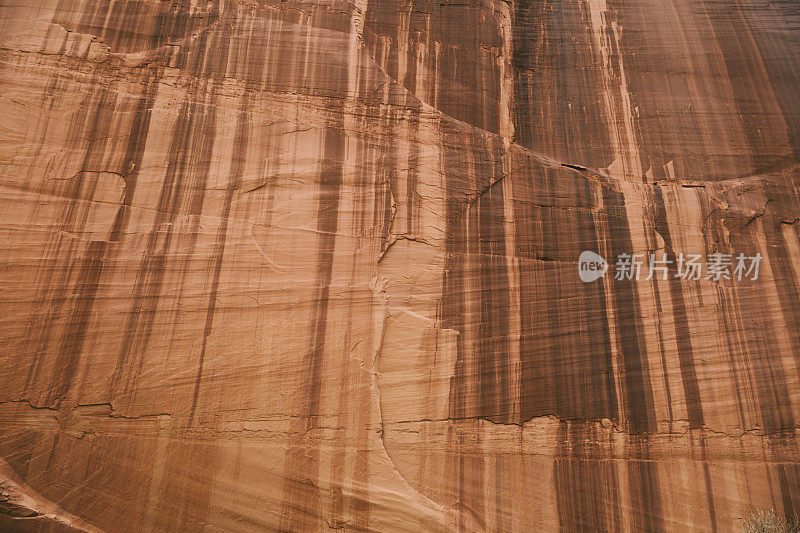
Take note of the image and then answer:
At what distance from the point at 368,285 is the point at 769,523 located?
4.91 meters

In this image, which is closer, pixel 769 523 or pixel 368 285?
pixel 769 523

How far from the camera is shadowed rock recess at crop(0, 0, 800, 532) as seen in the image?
14.5 ft

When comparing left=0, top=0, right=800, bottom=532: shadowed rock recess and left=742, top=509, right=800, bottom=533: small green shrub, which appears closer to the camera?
left=0, top=0, right=800, bottom=532: shadowed rock recess

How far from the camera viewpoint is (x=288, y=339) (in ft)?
15.4

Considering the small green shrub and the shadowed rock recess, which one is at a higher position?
the shadowed rock recess

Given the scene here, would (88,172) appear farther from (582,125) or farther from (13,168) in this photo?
(582,125)

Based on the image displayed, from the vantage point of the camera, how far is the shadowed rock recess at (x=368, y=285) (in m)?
4.41

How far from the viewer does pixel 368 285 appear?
4.97 meters

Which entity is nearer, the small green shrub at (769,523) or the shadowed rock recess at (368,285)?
the shadowed rock recess at (368,285)

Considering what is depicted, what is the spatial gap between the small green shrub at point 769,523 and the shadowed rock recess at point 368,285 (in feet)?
0.38

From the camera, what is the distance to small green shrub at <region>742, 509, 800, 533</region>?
4512 millimetres

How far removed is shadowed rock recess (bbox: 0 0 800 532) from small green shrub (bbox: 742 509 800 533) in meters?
0.12

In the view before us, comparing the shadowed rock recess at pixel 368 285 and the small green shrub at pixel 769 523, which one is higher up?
the shadowed rock recess at pixel 368 285

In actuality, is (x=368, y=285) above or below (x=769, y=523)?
above
